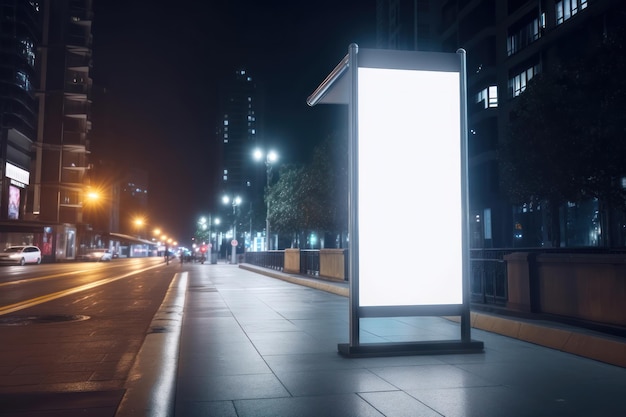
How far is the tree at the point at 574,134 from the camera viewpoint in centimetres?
1689

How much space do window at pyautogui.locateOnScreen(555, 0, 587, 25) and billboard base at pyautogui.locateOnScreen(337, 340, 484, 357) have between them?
109 ft

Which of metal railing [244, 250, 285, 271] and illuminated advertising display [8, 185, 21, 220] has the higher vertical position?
illuminated advertising display [8, 185, 21, 220]

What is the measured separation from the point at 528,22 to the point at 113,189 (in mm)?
107687

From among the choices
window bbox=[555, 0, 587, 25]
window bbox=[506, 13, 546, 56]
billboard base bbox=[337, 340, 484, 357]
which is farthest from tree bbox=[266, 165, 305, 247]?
billboard base bbox=[337, 340, 484, 357]

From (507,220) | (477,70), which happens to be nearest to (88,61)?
(477,70)

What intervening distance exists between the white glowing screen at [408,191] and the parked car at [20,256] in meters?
49.7

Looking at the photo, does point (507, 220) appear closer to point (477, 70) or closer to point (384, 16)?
point (477, 70)

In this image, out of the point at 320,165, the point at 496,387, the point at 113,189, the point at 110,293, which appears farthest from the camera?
the point at 113,189

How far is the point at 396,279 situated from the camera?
7645 mm

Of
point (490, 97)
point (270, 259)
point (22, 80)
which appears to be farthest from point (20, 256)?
point (490, 97)

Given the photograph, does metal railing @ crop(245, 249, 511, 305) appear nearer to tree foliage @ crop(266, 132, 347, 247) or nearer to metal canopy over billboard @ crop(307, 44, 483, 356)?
metal canopy over billboard @ crop(307, 44, 483, 356)

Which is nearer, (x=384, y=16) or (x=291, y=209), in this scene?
(x=291, y=209)

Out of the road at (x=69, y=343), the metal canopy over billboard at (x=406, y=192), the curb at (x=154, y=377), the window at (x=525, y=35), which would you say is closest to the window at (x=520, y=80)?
the window at (x=525, y=35)

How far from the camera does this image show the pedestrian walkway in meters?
5.06
